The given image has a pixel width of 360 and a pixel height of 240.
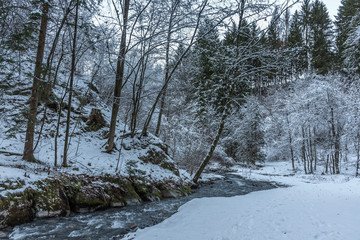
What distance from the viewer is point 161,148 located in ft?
32.8

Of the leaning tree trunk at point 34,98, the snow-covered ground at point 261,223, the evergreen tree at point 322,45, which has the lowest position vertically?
the snow-covered ground at point 261,223

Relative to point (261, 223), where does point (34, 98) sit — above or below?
above

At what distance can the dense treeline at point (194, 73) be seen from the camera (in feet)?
16.8

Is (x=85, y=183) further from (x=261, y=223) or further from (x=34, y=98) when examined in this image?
(x=261, y=223)

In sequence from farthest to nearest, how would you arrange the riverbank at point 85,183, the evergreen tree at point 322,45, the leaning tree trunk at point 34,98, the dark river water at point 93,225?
the evergreen tree at point 322,45
the leaning tree trunk at point 34,98
the riverbank at point 85,183
the dark river water at point 93,225

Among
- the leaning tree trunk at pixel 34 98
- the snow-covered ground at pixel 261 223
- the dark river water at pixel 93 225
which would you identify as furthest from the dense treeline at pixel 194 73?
the snow-covered ground at pixel 261 223

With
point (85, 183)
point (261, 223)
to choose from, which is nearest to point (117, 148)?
point (85, 183)

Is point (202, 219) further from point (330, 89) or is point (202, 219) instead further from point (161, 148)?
point (330, 89)

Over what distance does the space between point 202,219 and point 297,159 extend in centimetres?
2298

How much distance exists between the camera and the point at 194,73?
64.0ft

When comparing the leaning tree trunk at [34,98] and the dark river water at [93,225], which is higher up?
the leaning tree trunk at [34,98]

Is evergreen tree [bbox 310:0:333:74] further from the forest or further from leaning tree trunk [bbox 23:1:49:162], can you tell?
leaning tree trunk [bbox 23:1:49:162]

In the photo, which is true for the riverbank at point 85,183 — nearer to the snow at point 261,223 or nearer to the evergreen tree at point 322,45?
the snow at point 261,223

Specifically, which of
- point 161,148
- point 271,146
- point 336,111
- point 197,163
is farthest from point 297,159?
point 161,148
